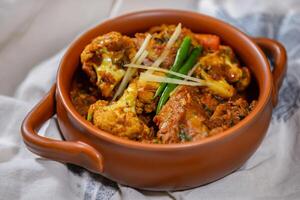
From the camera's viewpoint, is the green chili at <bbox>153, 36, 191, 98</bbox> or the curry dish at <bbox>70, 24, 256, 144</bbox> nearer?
the curry dish at <bbox>70, 24, 256, 144</bbox>

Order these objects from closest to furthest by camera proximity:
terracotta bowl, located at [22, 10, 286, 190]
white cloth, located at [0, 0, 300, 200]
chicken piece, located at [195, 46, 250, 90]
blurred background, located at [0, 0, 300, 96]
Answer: terracotta bowl, located at [22, 10, 286, 190], white cloth, located at [0, 0, 300, 200], chicken piece, located at [195, 46, 250, 90], blurred background, located at [0, 0, 300, 96]

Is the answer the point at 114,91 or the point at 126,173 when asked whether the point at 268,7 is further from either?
the point at 126,173

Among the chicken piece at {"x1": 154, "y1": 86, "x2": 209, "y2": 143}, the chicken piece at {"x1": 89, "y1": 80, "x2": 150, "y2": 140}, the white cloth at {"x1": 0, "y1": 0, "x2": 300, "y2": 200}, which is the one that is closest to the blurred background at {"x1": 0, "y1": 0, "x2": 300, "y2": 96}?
the white cloth at {"x1": 0, "y1": 0, "x2": 300, "y2": 200}

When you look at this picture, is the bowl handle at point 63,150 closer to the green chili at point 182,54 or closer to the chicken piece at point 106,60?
the chicken piece at point 106,60

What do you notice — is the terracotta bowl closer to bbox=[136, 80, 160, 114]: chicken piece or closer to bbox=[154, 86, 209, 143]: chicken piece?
bbox=[154, 86, 209, 143]: chicken piece

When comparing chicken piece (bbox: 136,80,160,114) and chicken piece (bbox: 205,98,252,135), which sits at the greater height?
chicken piece (bbox: 205,98,252,135)

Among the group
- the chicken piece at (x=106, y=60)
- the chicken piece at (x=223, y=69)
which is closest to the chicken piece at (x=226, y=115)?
the chicken piece at (x=223, y=69)

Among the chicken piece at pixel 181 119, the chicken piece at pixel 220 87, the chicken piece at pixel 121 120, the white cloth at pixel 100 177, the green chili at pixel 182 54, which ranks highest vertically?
the green chili at pixel 182 54

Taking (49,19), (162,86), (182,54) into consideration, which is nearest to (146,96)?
(162,86)

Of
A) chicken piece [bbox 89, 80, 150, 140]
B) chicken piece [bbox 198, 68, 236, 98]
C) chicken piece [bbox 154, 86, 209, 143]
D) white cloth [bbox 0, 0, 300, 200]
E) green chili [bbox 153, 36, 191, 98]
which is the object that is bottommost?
white cloth [bbox 0, 0, 300, 200]

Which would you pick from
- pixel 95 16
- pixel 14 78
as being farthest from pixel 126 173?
pixel 95 16
